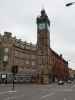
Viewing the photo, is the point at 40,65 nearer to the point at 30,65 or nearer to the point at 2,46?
the point at 30,65

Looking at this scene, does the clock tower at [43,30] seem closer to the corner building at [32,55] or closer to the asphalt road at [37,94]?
the corner building at [32,55]

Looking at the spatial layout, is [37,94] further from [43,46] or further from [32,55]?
[43,46]

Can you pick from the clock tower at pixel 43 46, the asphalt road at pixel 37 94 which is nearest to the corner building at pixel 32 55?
the clock tower at pixel 43 46

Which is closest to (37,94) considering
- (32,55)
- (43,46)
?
(32,55)

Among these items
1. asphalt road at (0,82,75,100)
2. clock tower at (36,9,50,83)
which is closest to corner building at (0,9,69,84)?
clock tower at (36,9,50,83)

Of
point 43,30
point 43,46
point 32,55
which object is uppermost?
point 43,30

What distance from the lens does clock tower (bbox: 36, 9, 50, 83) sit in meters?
122

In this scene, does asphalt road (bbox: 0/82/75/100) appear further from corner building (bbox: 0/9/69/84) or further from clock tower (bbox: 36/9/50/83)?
clock tower (bbox: 36/9/50/83)

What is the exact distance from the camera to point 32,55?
13175 cm

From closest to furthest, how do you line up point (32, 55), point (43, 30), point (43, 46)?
point (32, 55)
point (43, 46)
point (43, 30)

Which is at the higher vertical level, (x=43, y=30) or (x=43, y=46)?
(x=43, y=30)

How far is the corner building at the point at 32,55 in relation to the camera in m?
114

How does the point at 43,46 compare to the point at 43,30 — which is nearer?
the point at 43,46

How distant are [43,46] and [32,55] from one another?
6759 millimetres
